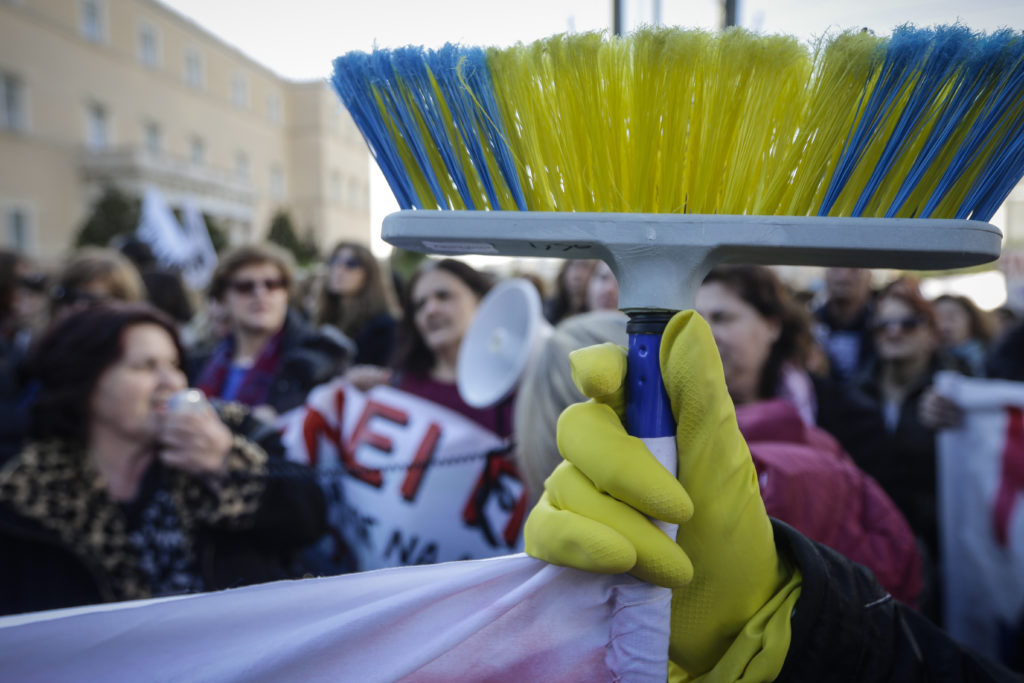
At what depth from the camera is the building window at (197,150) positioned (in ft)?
80.2

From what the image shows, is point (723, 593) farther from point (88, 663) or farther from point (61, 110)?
point (61, 110)

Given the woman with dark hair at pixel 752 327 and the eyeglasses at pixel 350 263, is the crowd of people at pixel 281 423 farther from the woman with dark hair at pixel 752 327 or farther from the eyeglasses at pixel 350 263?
the eyeglasses at pixel 350 263

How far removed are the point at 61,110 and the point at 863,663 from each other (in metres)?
24.8

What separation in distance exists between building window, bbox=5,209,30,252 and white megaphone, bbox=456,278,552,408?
69.0 feet

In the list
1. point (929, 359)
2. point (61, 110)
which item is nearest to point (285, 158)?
point (61, 110)

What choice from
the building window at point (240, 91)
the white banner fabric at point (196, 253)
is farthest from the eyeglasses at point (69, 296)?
the building window at point (240, 91)

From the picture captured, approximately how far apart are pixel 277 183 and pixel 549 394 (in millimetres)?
30251

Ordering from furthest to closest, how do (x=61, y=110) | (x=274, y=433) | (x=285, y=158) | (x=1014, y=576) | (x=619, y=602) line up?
(x=285, y=158) < (x=61, y=110) < (x=274, y=433) < (x=1014, y=576) < (x=619, y=602)

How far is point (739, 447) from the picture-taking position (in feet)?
2.67

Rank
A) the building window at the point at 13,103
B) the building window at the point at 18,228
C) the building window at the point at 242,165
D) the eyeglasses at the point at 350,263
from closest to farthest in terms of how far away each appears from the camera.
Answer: the eyeglasses at the point at 350,263 → the building window at the point at 18,228 → the building window at the point at 13,103 → the building window at the point at 242,165

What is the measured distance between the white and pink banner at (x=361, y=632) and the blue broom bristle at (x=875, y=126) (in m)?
0.50

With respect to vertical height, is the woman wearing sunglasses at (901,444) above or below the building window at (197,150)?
below

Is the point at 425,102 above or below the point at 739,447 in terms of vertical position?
above

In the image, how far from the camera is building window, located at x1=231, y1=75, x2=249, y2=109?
26256 mm
